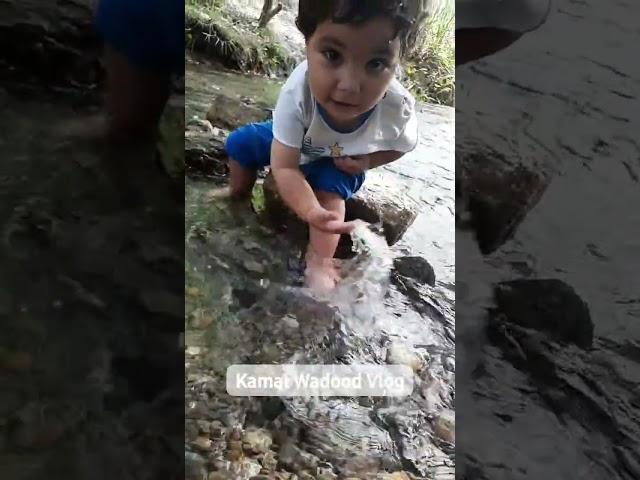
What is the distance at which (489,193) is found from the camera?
653 millimetres

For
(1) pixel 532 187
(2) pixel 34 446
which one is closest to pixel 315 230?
(1) pixel 532 187

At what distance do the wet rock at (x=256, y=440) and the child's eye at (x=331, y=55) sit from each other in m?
0.37

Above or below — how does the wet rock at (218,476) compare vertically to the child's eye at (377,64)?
below

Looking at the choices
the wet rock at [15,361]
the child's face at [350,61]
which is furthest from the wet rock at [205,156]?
the wet rock at [15,361]

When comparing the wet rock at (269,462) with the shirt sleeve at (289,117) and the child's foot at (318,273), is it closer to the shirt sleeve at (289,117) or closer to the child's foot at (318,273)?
the child's foot at (318,273)

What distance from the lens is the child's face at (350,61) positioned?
626 mm

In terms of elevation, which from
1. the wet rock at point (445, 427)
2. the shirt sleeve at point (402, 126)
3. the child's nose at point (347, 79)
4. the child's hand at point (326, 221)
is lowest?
the wet rock at point (445, 427)

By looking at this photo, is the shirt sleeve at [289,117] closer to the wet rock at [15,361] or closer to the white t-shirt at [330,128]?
the white t-shirt at [330,128]

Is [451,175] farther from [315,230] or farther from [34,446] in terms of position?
[34,446]

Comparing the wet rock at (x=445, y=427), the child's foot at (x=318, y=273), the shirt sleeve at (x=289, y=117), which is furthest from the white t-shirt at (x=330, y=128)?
the wet rock at (x=445, y=427)

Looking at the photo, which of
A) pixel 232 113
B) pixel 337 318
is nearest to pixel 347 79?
pixel 232 113

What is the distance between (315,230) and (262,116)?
0.13 metres

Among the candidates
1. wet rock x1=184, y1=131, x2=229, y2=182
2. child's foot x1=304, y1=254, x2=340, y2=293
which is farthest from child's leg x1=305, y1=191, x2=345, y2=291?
wet rock x1=184, y1=131, x2=229, y2=182

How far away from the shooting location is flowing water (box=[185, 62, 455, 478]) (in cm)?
62
